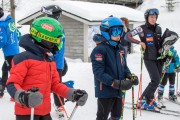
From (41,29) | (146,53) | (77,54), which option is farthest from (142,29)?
(77,54)

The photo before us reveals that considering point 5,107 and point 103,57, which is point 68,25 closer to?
point 5,107

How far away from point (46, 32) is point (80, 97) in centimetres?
74

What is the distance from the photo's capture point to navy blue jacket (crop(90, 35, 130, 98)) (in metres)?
3.97

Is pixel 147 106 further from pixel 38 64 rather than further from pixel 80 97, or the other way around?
pixel 38 64

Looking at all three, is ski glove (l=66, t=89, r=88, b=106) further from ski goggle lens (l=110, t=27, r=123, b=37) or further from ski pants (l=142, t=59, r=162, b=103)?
ski pants (l=142, t=59, r=162, b=103)

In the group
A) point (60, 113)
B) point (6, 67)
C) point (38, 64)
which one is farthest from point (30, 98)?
point (6, 67)

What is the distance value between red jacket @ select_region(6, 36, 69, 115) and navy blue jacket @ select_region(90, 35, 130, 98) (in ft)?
2.69

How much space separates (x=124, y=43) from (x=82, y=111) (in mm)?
3332

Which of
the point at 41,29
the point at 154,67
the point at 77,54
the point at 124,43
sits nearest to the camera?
the point at 41,29

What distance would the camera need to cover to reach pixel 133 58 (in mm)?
16844

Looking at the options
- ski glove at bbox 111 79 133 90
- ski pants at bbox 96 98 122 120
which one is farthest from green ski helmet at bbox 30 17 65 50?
ski pants at bbox 96 98 122 120

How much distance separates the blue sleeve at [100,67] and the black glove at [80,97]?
0.73m

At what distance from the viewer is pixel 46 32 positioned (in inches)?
119

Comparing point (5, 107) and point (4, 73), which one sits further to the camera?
point (4, 73)
